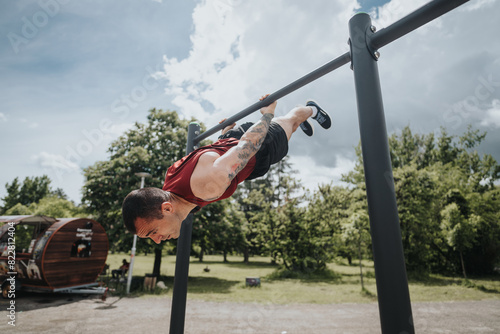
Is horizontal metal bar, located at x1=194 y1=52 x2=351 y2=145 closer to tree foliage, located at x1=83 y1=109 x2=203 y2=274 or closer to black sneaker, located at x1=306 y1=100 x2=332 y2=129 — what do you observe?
black sneaker, located at x1=306 y1=100 x2=332 y2=129

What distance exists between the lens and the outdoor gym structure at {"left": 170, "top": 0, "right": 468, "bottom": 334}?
1.16 metres

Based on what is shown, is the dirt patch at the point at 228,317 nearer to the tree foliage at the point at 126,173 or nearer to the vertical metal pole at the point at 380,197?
the tree foliage at the point at 126,173

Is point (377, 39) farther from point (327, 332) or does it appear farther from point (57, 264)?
point (57, 264)

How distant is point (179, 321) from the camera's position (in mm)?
2949

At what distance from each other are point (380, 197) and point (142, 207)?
170 cm

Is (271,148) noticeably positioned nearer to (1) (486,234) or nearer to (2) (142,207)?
(2) (142,207)

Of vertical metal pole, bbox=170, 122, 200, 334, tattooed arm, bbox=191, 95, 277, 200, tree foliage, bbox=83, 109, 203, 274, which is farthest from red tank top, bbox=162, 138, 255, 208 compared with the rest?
tree foliage, bbox=83, 109, 203, 274

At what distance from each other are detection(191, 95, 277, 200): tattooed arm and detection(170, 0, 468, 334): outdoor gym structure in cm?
86

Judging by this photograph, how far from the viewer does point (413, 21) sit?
1.49 metres

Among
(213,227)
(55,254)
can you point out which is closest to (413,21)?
(55,254)

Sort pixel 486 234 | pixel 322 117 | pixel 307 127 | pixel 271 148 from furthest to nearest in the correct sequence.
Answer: pixel 486 234 → pixel 307 127 → pixel 322 117 → pixel 271 148

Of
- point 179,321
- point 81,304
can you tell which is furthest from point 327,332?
point 81,304

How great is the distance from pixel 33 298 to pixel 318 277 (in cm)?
1318

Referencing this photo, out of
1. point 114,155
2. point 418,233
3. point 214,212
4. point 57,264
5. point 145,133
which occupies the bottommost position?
point 57,264
